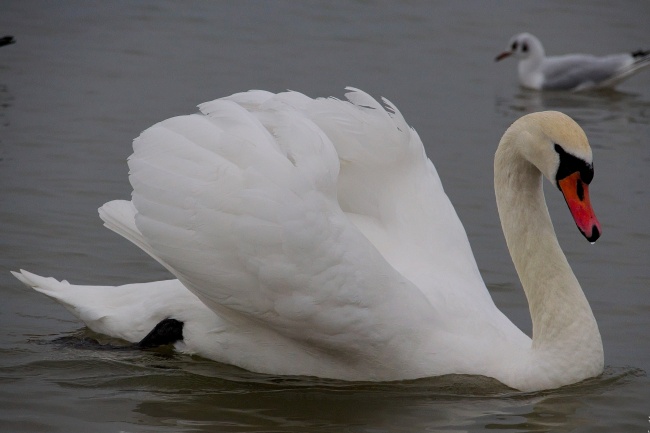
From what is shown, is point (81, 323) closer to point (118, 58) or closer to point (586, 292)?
point (586, 292)

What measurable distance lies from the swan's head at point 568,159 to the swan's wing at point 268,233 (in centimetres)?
78

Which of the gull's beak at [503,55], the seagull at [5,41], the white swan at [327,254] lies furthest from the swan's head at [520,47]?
the white swan at [327,254]

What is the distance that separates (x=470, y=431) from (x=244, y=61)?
8752 millimetres

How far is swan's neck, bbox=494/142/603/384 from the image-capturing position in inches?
219

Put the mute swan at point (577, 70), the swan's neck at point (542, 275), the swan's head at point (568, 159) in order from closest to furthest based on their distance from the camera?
the swan's head at point (568, 159) → the swan's neck at point (542, 275) → the mute swan at point (577, 70)

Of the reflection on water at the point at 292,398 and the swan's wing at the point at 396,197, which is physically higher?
the swan's wing at the point at 396,197

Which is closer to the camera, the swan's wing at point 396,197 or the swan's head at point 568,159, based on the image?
the swan's head at point 568,159

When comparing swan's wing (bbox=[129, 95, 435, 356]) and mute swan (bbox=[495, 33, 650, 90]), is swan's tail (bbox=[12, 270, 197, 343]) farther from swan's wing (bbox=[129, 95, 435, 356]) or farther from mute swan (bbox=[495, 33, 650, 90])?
mute swan (bbox=[495, 33, 650, 90])

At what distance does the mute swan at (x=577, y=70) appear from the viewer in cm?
1424

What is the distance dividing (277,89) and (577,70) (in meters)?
4.20

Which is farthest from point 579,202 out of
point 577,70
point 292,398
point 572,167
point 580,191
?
point 577,70

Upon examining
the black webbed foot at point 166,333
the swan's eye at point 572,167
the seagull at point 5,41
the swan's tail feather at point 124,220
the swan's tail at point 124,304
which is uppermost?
the seagull at point 5,41

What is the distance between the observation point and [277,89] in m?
12.0

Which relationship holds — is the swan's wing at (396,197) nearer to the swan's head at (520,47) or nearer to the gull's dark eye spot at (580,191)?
the gull's dark eye spot at (580,191)
